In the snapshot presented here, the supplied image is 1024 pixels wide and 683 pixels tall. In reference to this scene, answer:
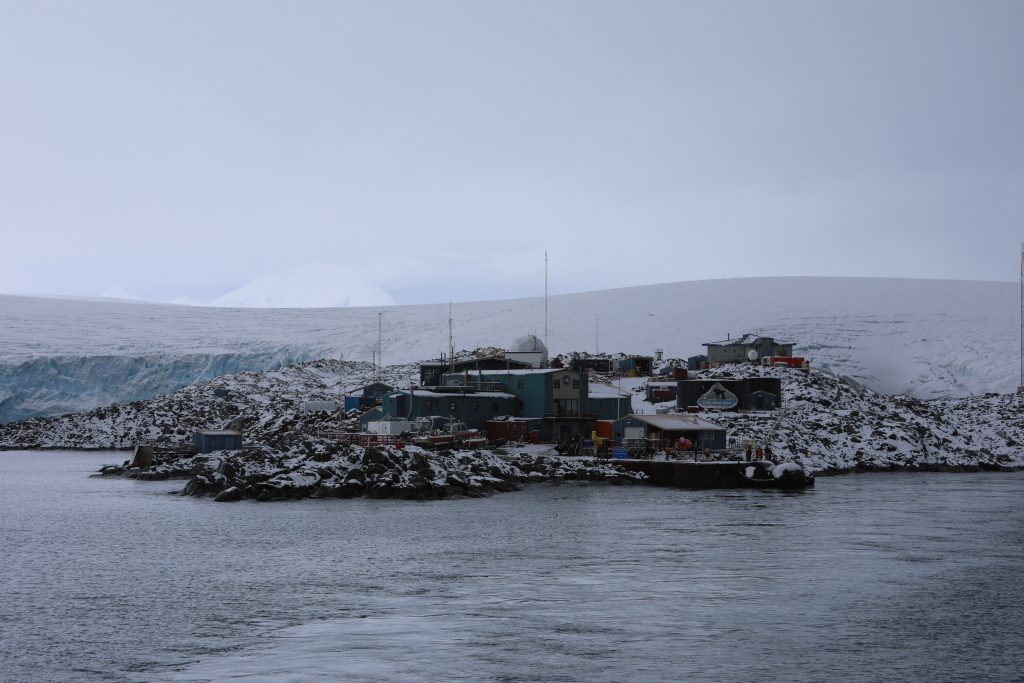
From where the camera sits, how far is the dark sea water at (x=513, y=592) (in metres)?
16.0

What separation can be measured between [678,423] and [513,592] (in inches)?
1327

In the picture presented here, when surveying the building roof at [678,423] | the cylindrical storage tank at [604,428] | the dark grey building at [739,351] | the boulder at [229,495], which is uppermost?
the dark grey building at [739,351]

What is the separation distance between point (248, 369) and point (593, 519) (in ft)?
223

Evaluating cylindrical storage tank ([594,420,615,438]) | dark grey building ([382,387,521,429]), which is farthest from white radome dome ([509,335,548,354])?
dark grey building ([382,387,521,429])

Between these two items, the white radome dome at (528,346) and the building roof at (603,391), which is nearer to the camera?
the building roof at (603,391)

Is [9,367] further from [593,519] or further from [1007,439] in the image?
[1007,439]

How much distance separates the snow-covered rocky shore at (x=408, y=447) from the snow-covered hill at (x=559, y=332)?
5690 millimetres

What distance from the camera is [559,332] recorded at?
10369cm

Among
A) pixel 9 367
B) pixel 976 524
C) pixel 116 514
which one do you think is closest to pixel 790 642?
pixel 976 524

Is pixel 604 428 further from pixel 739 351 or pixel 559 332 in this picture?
pixel 559 332

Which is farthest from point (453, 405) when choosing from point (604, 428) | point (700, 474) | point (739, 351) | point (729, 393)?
point (739, 351)

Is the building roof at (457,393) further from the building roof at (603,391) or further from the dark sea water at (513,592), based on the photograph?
the dark sea water at (513,592)

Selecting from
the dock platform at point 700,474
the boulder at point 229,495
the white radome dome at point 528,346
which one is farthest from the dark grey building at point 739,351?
the boulder at point 229,495

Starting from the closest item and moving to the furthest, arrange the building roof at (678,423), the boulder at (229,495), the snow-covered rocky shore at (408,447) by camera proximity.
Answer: the boulder at (229,495) → the snow-covered rocky shore at (408,447) → the building roof at (678,423)
